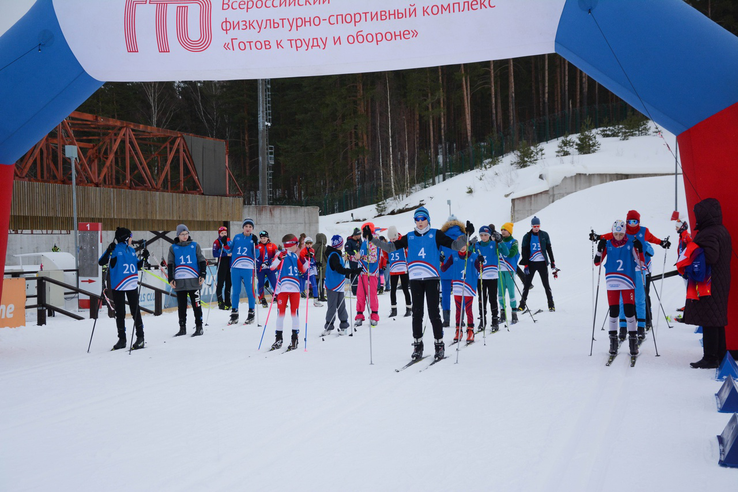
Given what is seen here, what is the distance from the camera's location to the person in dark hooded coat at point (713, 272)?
6270 millimetres

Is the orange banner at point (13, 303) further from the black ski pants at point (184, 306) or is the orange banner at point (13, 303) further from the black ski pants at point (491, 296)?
the black ski pants at point (491, 296)

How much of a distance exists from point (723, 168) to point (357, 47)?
4569 millimetres

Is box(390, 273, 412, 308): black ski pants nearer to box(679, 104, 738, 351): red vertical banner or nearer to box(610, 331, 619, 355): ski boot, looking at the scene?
box(610, 331, 619, 355): ski boot

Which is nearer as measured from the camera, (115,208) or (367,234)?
(367,234)

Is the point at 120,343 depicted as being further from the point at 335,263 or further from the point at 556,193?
the point at 556,193

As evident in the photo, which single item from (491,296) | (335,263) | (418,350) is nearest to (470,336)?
(491,296)

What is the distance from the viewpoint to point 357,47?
7.50 metres

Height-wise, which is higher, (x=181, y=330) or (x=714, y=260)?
(x=714, y=260)

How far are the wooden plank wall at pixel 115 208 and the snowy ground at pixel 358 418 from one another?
12083mm

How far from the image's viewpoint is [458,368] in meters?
6.93

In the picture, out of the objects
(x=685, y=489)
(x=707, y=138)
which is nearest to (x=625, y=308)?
(x=707, y=138)

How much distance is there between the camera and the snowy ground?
3.62 m

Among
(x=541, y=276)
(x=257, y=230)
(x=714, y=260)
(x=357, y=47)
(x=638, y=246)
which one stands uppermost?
(x=357, y=47)

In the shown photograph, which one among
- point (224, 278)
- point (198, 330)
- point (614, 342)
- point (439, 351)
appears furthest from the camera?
point (224, 278)
